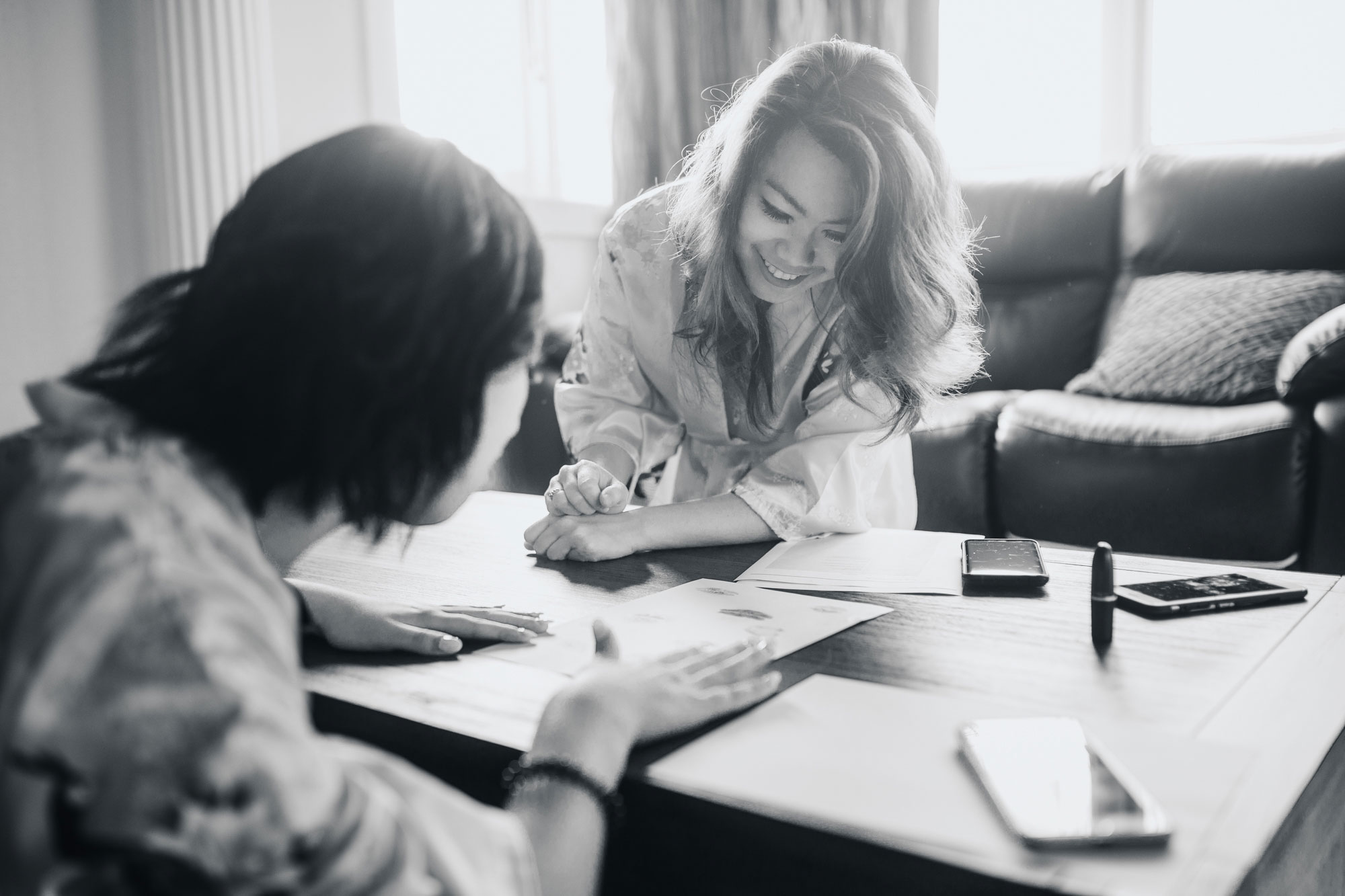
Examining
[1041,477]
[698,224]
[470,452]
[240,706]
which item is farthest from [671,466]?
[240,706]

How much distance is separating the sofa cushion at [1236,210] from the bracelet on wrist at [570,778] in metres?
2.78

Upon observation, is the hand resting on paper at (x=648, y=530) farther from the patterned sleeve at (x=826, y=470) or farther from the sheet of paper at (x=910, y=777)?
the sheet of paper at (x=910, y=777)

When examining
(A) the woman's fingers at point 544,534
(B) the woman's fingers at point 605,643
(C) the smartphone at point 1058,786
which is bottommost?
(A) the woman's fingers at point 544,534

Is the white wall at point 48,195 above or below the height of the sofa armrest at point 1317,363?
above

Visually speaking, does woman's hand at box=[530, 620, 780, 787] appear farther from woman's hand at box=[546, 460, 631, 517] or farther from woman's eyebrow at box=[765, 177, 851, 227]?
woman's eyebrow at box=[765, 177, 851, 227]

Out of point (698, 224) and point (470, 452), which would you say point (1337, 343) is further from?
point (470, 452)

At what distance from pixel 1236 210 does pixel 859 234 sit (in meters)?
2.04

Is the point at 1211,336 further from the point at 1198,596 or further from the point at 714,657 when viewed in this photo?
the point at 714,657

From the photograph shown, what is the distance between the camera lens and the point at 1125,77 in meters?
3.62

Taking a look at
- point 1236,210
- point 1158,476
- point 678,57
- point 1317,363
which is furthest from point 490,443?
point 678,57

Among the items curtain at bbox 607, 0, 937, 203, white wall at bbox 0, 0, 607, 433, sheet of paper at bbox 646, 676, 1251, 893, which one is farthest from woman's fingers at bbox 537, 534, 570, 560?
curtain at bbox 607, 0, 937, 203

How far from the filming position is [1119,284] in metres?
3.04

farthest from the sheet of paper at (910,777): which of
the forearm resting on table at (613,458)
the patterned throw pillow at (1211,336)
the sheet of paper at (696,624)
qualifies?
the patterned throw pillow at (1211,336)

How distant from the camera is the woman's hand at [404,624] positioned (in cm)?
A: 84
